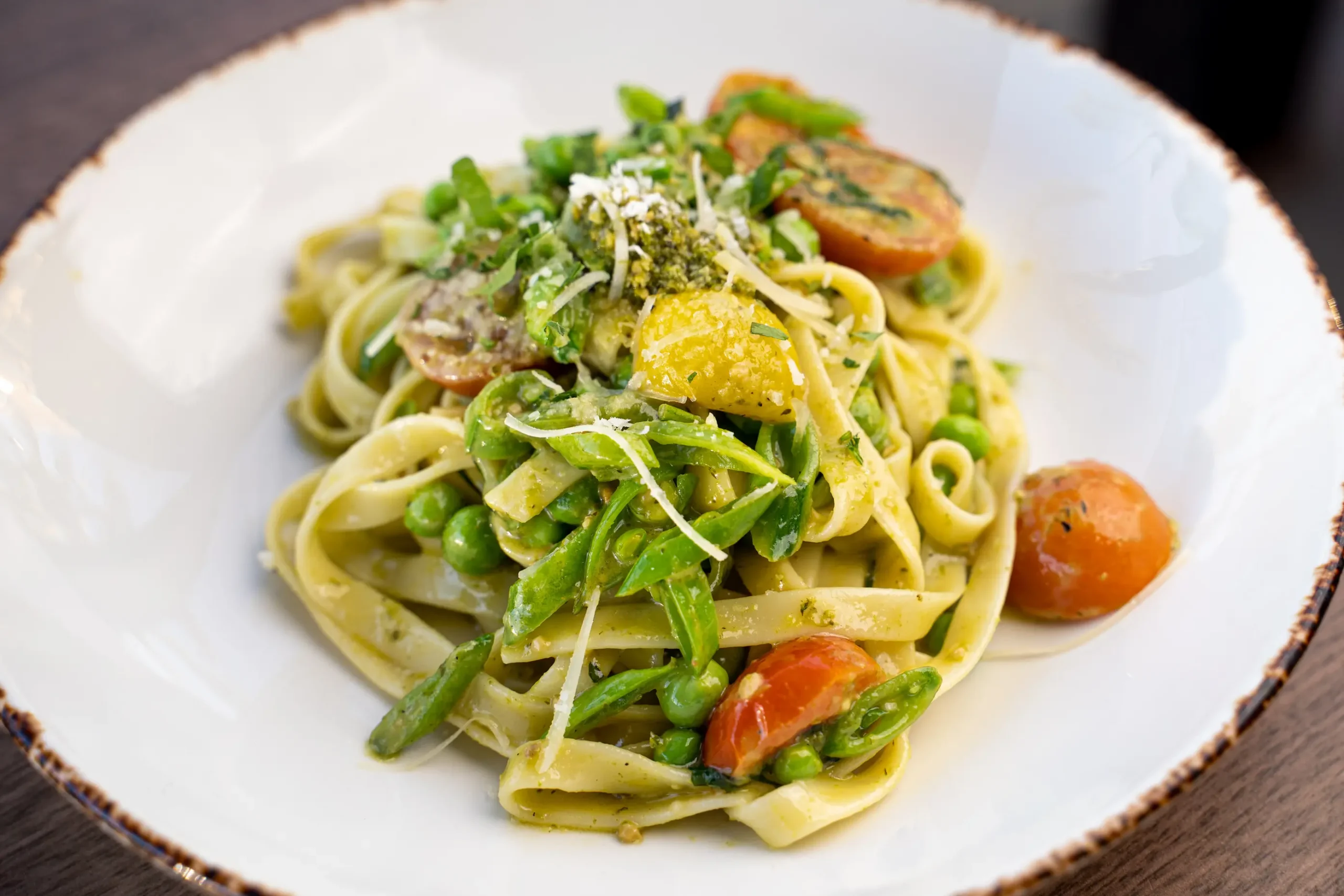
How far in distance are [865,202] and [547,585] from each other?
221 cm

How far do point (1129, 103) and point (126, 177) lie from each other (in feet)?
14.9

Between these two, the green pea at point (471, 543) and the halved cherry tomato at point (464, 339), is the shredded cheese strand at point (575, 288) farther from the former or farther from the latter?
the green pea at point (471, 543)

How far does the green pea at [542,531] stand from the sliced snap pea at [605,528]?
218 millimetres

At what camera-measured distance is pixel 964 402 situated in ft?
16.1

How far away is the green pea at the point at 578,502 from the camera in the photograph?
3.89 m

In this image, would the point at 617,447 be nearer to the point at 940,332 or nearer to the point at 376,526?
the point at 376,526

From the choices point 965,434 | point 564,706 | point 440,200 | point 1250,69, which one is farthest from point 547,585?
point 1250,69

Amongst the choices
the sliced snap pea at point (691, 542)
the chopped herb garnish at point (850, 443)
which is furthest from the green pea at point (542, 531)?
the chopped herb garnish at point (850, 443)

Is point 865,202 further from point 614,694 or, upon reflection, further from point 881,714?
point 614,694

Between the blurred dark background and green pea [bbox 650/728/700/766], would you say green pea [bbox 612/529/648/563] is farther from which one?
the blurred dark background

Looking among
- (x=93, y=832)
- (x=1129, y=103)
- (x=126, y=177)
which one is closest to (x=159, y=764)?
(x=93, y=832)

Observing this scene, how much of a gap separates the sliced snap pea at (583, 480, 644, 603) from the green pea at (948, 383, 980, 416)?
5.92ft

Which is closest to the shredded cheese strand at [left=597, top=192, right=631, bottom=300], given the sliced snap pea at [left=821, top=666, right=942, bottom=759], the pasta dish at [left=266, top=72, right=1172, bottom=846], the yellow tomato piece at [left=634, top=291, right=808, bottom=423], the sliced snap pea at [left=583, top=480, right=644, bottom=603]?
the pasta dish at [left=266, top=72, right=1172, bottom=846]

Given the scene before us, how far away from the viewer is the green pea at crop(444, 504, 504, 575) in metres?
4.11
